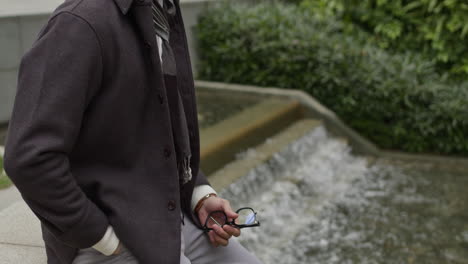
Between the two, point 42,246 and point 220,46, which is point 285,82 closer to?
point 220,46

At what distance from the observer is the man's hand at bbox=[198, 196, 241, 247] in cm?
205

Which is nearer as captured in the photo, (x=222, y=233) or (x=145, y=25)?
(x=145, y=25)

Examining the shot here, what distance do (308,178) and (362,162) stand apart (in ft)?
3.83

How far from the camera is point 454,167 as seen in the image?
6.77 m

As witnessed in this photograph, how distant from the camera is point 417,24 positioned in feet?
28.0

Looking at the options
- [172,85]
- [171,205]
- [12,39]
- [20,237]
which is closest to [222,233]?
[171,205]

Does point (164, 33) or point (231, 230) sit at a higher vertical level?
point (164, 33)

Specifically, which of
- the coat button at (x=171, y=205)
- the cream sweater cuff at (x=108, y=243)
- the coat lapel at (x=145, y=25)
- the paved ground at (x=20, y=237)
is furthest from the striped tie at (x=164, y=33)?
the paved ground at (x=20, y=237)

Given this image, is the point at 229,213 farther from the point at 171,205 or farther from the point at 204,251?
the point at 171,205

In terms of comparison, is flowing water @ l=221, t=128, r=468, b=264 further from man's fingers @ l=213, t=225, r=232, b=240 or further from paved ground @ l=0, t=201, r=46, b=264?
man's fingers @ l=213, t=225, r=232, b=240

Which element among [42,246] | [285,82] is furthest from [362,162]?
[42,246]

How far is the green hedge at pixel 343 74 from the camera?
7.09 m

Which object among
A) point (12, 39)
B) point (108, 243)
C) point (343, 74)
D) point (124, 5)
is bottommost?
point (343, 74)

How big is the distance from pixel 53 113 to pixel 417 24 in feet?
25.5
